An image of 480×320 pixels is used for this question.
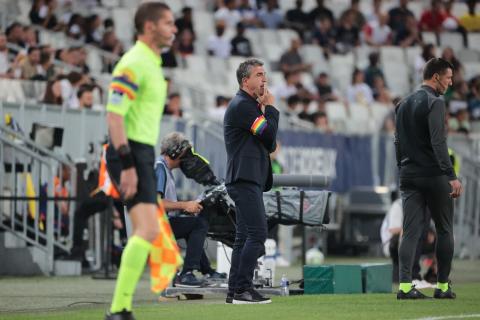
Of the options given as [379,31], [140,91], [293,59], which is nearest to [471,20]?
[379,31]

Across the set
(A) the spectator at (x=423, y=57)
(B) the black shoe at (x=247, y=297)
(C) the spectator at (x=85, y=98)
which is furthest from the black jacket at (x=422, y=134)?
(A) the spectator at (x=423, y=57)

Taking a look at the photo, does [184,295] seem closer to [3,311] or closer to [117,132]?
[3,311]

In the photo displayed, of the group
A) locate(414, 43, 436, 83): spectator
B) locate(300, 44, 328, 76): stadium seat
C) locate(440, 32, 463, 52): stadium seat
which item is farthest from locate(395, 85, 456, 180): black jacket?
locate(440, 32, 463, 52): stadium seat

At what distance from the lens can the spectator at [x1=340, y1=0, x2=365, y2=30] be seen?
29.9m

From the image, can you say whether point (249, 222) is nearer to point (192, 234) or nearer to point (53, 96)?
point (192, 234)

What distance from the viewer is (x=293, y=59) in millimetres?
26812

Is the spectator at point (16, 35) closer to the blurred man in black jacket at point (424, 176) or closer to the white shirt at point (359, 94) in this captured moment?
the white shirt at point (359, 94)

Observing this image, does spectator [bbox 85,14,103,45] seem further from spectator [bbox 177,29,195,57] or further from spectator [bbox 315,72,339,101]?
spectator [bbox 315,72,339,101]

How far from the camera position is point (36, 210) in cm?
1670

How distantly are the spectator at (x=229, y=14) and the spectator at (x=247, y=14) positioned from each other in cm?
19

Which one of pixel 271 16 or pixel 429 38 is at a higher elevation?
pixel 271 16

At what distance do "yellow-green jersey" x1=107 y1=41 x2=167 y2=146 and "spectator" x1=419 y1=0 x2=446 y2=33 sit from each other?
911 inches

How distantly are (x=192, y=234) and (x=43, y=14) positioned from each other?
11882mm

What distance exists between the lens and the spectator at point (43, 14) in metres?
23.2
